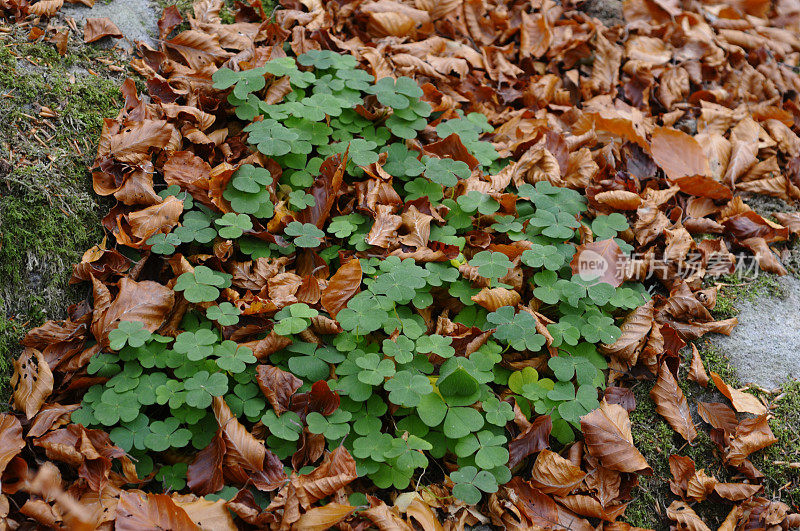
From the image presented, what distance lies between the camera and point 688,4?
4.61 meters

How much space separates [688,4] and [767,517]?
156 inches

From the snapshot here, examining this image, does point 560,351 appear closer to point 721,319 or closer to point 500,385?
point 500,385

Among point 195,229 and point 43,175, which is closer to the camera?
point 43,175

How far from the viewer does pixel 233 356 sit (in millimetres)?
2217

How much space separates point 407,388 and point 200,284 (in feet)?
3.12

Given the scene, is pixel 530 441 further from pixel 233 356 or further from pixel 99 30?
pixel 99 30

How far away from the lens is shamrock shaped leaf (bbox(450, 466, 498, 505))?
205cm

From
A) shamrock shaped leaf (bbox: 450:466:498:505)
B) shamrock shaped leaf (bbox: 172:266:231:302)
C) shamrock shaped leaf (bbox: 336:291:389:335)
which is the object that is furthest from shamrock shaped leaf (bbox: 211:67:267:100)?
shamrock shaped leaf (bbox: 450:466:498:505)

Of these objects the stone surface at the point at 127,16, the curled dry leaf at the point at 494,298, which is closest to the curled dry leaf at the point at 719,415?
the curled dry leaf at the point at 494,298

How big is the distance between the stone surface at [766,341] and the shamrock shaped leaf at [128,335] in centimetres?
246

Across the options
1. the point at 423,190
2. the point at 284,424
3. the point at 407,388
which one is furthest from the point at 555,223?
the point at 284,424

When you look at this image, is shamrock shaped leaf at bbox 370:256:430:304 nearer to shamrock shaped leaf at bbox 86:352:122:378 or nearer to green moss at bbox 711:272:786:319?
shamrock shaped leaf at bbox 86:352:122:378

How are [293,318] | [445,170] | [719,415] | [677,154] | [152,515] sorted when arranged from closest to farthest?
[152,515]
[293,318]
[719,415]
[445,170]
[677,154]

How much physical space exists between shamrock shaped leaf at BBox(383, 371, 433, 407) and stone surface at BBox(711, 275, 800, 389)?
1.43m
